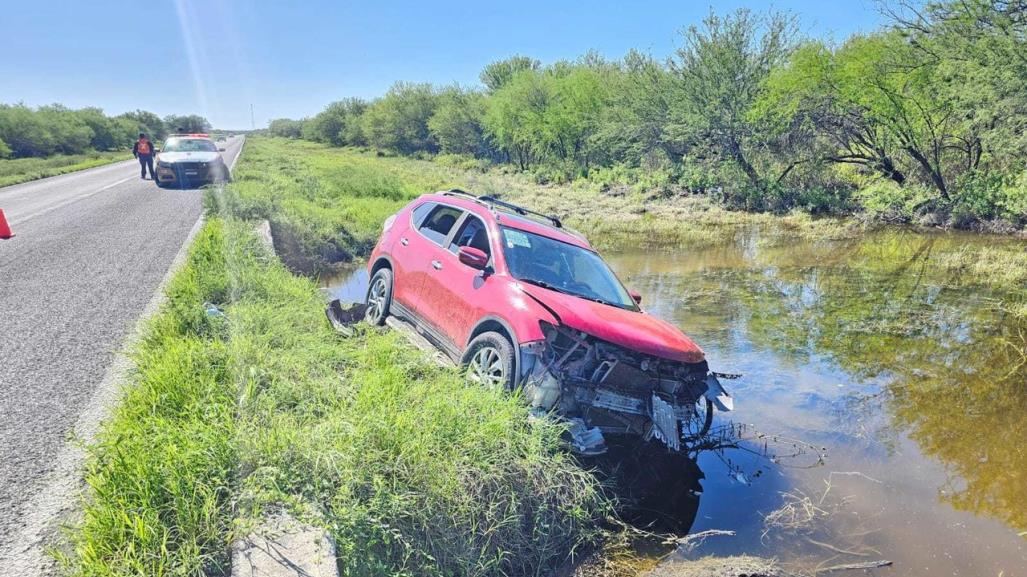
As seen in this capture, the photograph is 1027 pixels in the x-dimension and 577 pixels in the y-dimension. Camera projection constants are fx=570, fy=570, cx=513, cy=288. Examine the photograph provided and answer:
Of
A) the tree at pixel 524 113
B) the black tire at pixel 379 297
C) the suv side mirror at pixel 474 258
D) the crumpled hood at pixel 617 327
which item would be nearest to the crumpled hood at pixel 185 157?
the black tire at pixel 379 297

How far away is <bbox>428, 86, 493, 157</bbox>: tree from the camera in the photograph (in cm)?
5778

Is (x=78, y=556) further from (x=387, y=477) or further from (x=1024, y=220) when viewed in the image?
(x=1024, y=220)

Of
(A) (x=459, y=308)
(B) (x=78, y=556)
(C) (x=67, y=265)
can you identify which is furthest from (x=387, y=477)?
(C) (x=67, y=265)

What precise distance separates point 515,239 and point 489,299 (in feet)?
3.13

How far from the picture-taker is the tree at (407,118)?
71188 millimetres

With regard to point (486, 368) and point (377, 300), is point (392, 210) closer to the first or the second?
point (377, 300)

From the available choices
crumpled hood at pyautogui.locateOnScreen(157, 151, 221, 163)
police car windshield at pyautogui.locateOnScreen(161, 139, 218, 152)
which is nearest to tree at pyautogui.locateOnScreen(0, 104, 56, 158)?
police car windshield at pyautogui.locateOnScreen(161, 139, 218, 152)

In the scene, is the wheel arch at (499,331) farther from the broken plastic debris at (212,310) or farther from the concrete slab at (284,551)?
the broken plastic debris at (212,310)

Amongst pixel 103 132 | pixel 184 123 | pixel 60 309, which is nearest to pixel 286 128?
pixel 184 123

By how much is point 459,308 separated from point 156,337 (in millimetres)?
2762

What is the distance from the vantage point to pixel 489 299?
496 centimetres

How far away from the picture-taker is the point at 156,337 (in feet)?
17.0

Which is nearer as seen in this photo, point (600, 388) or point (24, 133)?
point (600, 388)

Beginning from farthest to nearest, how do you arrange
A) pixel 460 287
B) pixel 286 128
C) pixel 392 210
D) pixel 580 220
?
1. pixel 286 128
2. pixel 580 220
3. pixel 392 210
4. pixel 460 287
